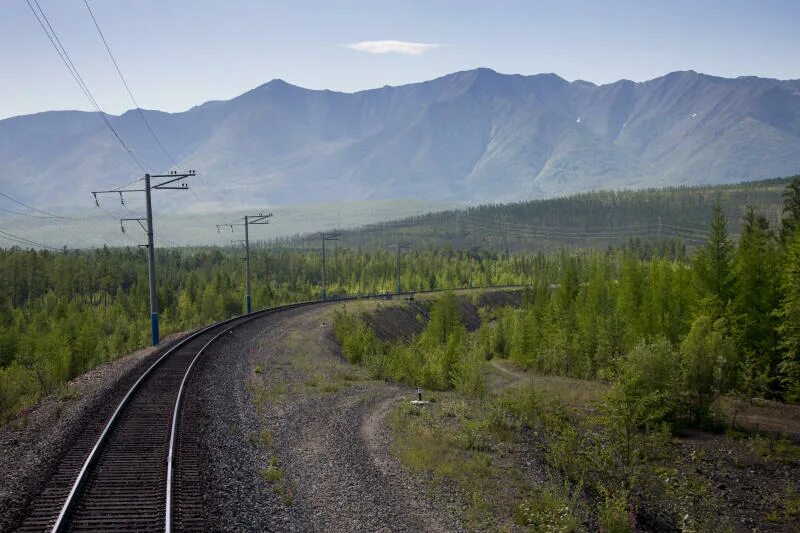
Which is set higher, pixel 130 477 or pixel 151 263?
pixel 151 263

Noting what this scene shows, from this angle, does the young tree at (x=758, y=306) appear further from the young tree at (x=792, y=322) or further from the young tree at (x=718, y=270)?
the young tree at (x=792, y=322)

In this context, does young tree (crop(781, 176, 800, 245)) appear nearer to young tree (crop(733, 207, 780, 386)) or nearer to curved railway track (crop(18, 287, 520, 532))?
young tree (crop(733, 207, 780, 386))

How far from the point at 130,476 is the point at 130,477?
2.3 inches

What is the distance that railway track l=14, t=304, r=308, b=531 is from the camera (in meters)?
13.5

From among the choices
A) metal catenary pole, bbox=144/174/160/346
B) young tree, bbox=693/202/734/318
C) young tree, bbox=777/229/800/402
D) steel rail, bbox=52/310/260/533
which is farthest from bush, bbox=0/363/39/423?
young tree, bbox=693/202/734/318

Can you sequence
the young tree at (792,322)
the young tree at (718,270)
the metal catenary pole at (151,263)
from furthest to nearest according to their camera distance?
the young tree at (718,270)
the metal catenary pole at (151,263)
the young tree at (792,322)

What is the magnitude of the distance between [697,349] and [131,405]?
87.8 feet

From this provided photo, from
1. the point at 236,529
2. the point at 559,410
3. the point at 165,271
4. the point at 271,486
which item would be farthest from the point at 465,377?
the point at 165,271

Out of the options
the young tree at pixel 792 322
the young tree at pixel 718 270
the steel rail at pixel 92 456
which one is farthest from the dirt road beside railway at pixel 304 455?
the young tree at pixel 718 270

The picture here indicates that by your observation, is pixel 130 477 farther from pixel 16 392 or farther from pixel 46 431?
pixel 16 392

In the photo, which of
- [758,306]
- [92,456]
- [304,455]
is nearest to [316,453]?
[304,455]

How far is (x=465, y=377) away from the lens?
31.2 meters

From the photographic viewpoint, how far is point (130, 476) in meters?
16.0

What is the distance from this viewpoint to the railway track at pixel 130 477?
1352 centimetres
